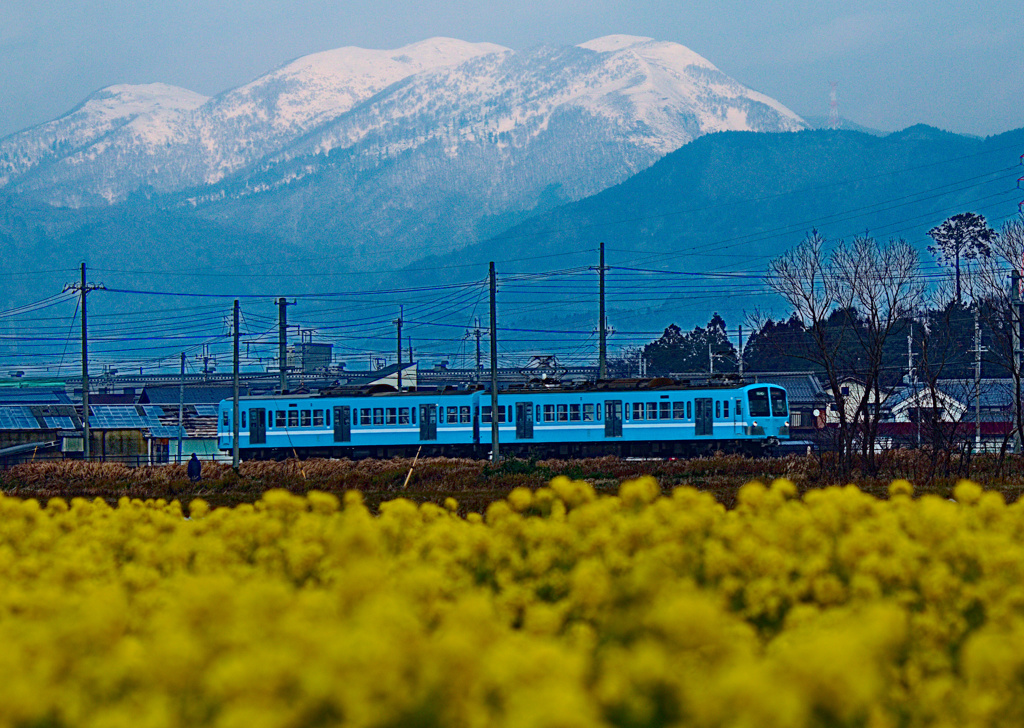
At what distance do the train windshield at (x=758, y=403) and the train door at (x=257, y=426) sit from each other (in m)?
17.0

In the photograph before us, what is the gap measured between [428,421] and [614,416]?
636 cm

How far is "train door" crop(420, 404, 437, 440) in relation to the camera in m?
38.7

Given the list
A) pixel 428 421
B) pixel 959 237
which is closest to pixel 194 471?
pixel 428 421

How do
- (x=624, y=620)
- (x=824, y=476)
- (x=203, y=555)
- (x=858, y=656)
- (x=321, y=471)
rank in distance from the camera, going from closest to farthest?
(x=858, y=656)
(x=624, y=620)
(x=203, y=555)
(x=824, y=476)
(x=321, y=471)

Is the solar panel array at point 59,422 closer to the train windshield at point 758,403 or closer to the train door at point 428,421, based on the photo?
the train door at point 428,421

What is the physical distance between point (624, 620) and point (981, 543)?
278 cm

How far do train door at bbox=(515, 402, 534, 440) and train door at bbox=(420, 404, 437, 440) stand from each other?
2875 millimetres

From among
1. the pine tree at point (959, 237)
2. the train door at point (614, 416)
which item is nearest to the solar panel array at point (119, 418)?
the train door at point (614, 416)

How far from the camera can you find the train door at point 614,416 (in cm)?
3694

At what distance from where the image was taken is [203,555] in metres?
8.34

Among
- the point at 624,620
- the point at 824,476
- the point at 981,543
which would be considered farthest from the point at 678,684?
the point at 824,476

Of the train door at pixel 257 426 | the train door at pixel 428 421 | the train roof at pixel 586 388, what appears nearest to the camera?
the train roof at pixel 586 388

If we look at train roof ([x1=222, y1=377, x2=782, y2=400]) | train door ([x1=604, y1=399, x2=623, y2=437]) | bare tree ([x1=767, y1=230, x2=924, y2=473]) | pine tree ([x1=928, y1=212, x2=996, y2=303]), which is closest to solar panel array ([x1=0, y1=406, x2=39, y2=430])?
train roof ([x1=222, y1=377, x2=782, y2=400])

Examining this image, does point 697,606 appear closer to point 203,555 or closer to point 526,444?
point 203,555
